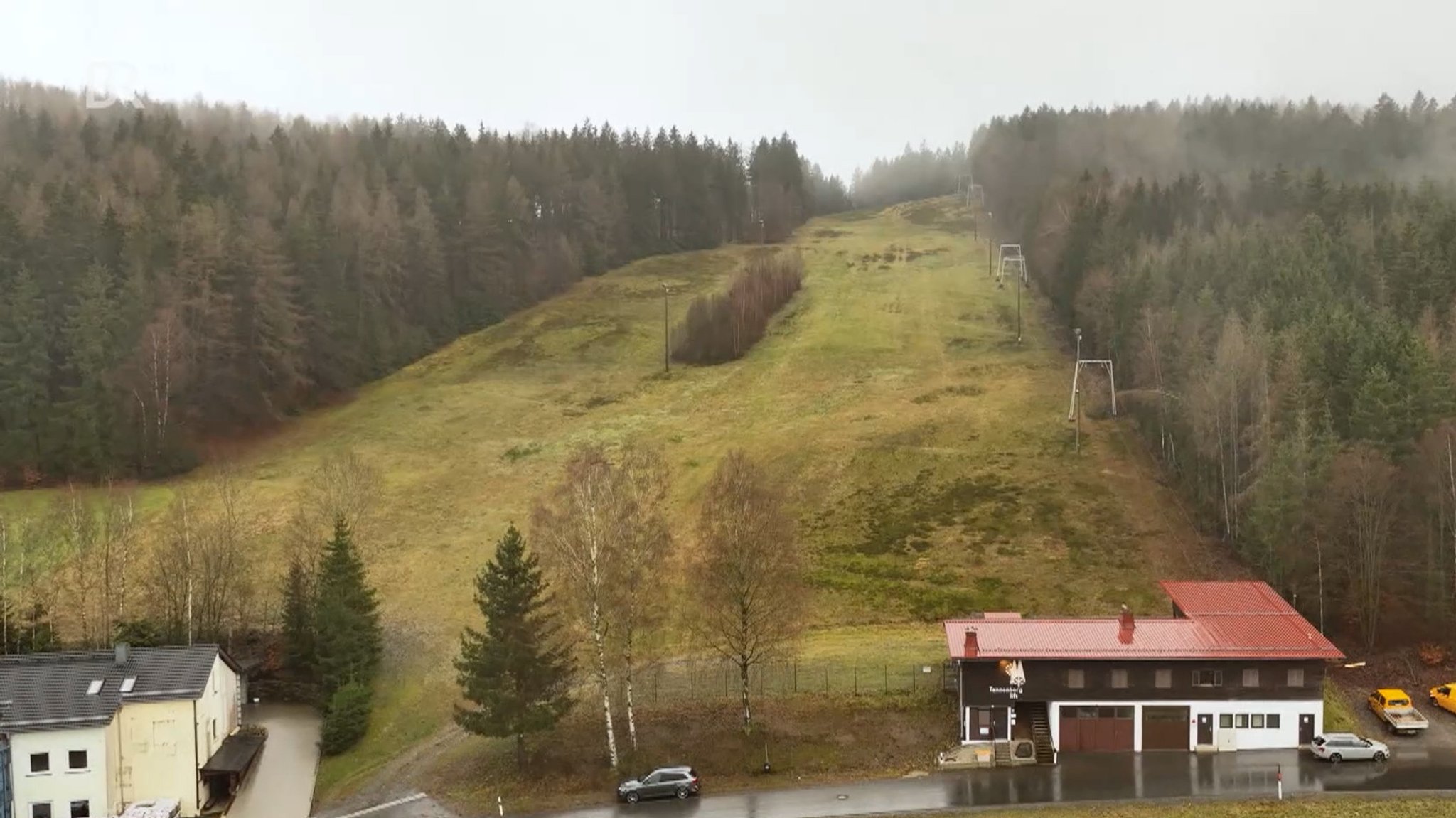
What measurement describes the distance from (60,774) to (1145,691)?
3974 cm

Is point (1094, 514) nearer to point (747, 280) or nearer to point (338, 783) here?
point (338, 783)

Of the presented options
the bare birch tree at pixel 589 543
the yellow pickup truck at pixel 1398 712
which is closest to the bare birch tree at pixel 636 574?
the bare birch tree at pixel 589 543

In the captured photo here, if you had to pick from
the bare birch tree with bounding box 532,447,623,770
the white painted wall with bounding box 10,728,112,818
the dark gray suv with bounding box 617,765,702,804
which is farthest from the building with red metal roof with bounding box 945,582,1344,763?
the white painted wall with bounding box 10,728,112,818

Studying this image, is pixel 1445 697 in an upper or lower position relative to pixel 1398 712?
upper

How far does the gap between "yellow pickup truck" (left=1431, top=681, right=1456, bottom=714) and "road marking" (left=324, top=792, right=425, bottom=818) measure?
3892 centimetres

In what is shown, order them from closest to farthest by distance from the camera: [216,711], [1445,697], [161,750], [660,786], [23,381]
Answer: [660,786]
[161,750]
[1445,697]
[216,711]
[23,381]

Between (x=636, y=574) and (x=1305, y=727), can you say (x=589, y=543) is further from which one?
(x=1305, y=727)

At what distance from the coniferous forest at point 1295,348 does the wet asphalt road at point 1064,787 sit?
12552 millimetres

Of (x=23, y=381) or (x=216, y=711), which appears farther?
(x=23, y=381)

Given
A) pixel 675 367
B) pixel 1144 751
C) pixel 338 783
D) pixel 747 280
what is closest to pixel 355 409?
pixel 675 367

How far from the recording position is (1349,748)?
39094 mm

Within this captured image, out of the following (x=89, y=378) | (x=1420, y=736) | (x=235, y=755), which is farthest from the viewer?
(x=89, y=378)

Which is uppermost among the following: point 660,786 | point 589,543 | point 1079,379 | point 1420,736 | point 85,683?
point 1079,379

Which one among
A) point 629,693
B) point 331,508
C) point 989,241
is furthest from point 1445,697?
point 989,241
